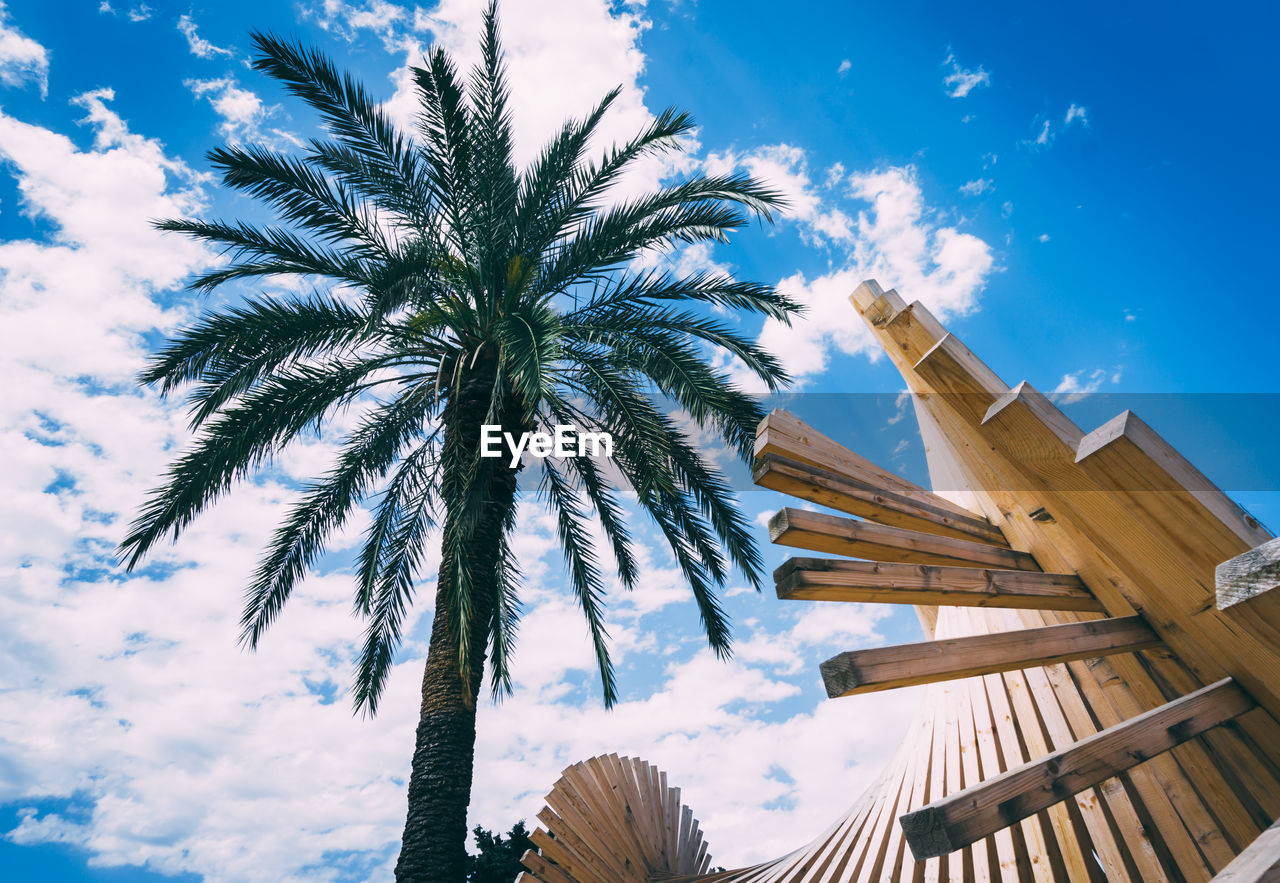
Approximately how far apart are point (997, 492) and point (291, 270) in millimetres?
7142

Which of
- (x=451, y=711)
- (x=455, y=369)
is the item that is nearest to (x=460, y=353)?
(x=455, y=369)

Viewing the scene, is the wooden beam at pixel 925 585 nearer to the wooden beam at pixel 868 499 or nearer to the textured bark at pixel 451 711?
the wooden beam at pixel 868 499

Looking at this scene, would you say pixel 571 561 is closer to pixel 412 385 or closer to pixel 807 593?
pixel 412 385

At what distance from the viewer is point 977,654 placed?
6.65ft

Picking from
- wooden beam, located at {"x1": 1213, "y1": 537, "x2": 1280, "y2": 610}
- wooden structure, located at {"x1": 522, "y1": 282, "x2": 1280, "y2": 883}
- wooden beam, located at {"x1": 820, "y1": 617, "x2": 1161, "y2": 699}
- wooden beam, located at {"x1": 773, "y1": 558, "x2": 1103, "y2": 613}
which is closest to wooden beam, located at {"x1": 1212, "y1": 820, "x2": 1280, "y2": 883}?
wooden structure, located at {"x1": 522, "y1": 282, "x2": 1280, "y2": 883}

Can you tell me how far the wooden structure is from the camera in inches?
68.7

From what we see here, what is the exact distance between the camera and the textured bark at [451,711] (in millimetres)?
5676

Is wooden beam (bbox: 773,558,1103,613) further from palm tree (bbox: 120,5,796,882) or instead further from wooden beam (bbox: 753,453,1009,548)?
palm tree (bbox: 120,5,796,882)

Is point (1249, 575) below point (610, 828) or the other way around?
below

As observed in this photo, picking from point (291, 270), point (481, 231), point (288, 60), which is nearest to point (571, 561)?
point (481, 231)

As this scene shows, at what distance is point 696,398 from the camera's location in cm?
603

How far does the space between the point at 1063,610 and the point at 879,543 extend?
0.71 meters

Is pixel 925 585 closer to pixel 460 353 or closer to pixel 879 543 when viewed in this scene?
pixel 879 543

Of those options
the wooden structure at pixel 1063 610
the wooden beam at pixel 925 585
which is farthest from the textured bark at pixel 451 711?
the wooden beam at pixel 925 585
